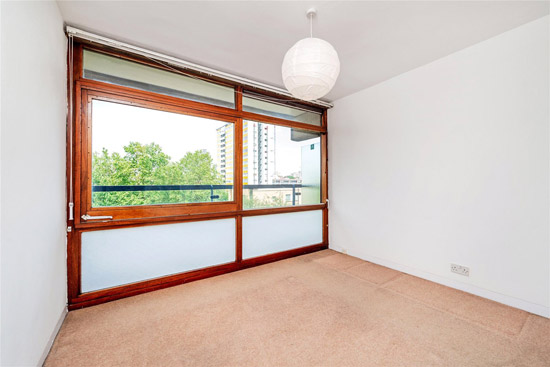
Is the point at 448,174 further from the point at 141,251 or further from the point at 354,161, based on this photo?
the point at 141,251

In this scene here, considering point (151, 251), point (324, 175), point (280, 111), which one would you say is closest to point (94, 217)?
point (151, 251)

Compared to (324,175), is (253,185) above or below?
below

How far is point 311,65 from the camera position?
158cm

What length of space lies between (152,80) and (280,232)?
9.00ft

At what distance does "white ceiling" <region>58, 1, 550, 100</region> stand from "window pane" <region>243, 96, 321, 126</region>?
0.70m

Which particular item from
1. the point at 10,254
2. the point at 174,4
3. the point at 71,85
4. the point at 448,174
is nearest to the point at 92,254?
the point at 10,254

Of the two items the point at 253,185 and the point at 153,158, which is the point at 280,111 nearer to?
the point at 253,185

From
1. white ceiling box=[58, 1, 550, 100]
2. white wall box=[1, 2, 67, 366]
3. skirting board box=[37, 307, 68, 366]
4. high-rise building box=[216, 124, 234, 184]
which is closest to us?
white wall box=[1, 2, 67, 366]

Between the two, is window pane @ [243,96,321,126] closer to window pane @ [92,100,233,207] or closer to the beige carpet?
window pane @ [92,100,233,207]

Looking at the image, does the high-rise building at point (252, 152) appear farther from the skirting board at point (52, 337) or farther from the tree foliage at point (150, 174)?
the skirting board at point (52, 337)

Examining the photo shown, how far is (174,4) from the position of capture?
1.91 m

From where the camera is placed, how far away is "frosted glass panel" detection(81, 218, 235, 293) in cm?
232

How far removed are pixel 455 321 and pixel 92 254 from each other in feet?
11.6

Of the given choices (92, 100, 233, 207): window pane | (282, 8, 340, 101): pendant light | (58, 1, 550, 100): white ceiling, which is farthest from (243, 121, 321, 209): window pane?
(282, 8, 340, 101): pendant light
